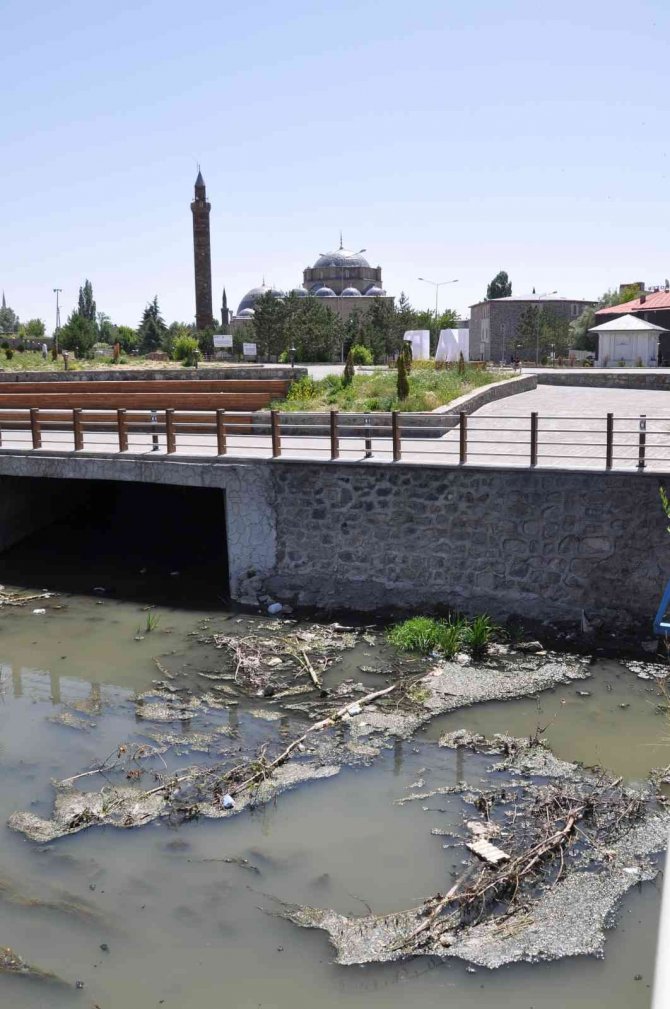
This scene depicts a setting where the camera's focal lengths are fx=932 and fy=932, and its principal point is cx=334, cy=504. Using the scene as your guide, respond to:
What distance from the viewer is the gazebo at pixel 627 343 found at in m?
44.5

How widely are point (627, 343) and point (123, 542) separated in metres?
34.8

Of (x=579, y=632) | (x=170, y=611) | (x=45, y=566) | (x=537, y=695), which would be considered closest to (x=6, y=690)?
(x=170, y=611)

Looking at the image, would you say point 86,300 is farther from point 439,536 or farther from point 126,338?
point 439,536

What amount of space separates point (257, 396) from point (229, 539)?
22.6ft

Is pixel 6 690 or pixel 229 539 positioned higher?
pixel 229 539

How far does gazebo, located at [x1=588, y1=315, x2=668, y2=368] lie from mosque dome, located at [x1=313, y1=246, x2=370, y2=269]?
51.7 m

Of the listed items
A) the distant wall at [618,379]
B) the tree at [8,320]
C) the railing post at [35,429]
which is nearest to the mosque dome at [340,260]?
the tree at [8,320]

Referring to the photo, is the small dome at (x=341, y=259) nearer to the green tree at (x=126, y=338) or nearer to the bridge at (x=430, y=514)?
the green tree at (x=126, y=338)

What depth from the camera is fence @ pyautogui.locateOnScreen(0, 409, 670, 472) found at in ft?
43.8

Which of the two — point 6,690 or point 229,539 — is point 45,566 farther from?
point 6,690

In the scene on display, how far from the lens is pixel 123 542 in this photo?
18406 mm

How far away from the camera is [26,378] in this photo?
26.2 m

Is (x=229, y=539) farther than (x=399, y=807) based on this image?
Yes

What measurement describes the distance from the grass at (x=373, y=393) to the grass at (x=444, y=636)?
7.07 meters
